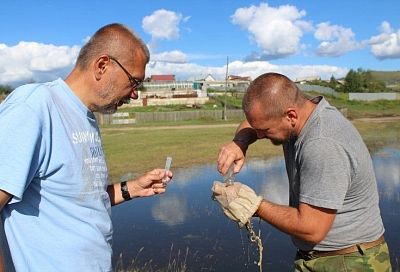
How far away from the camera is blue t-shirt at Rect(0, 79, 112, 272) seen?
8.36 feet

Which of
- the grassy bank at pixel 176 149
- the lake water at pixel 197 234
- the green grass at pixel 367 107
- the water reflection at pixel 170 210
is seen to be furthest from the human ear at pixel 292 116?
the green grass at pixel 367 107

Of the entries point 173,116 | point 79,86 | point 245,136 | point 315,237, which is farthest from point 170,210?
point 173,116

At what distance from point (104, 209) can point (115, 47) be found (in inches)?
42.6

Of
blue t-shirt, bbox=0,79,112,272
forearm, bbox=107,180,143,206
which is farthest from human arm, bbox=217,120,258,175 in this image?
blue t-shirt, bbox=0,79,112,272

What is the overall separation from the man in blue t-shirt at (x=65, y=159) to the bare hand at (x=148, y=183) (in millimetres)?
932

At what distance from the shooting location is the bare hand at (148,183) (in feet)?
14.0

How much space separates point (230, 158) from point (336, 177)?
1.25m

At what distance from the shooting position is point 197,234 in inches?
440

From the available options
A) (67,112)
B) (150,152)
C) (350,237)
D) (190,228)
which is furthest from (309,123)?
(150,152)

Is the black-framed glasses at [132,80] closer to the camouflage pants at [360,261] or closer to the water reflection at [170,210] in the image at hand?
the camouflage pants at [360,261]

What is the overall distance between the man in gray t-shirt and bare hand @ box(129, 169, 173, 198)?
73 centimetres

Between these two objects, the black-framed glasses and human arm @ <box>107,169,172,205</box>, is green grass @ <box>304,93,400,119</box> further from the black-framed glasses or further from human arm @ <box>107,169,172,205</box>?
the black-framed glasses

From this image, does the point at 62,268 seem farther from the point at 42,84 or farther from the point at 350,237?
the point at 350,237

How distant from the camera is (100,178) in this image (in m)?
3.19
